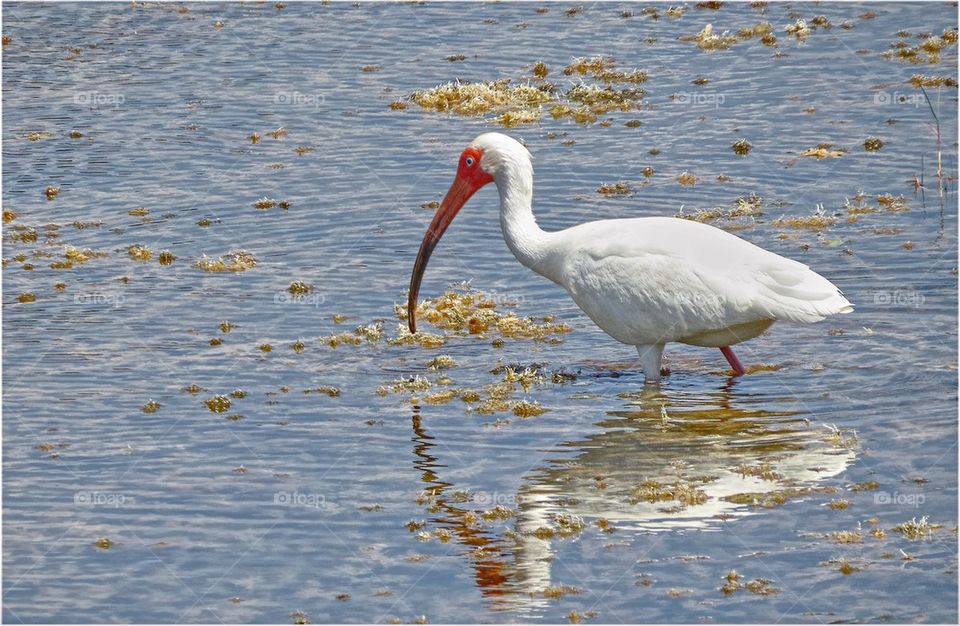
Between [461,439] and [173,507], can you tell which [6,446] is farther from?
[461,439]

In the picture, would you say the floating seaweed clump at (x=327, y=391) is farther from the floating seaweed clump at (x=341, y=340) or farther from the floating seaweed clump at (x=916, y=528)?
the floating seaweed clump at (x=916, y=528)

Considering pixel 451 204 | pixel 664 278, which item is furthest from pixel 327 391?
pixel 664 278

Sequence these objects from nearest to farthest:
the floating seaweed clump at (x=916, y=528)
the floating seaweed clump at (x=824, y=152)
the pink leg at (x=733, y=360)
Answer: the floating seaweed clump at (x=916, y=528), the pink leg at (x=733, y=360), the floating seaweed clump at (x=824, y=152)

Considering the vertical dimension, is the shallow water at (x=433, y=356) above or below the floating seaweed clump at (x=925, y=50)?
below

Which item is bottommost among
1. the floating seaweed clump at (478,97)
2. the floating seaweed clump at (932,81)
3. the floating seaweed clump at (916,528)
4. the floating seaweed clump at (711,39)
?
the floating seaweed clump at (916,528)

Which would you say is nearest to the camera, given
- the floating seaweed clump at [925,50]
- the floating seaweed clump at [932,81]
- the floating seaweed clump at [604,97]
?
the floating seaweed clump at [932,81]

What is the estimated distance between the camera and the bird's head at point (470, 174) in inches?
536

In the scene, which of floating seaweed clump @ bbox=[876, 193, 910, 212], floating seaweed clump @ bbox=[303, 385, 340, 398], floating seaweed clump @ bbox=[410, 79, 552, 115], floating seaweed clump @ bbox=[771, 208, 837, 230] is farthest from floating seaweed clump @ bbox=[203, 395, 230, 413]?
floating seaweed clump @ bbox=[410, 79, 552, 115]

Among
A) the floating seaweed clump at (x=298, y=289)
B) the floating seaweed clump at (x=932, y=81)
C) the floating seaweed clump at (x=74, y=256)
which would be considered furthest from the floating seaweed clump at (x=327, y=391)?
the floating seaweed clump at (x=932, y=81)

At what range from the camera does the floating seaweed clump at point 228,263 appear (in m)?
16.5

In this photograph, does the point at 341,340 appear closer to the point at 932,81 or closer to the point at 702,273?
the point at 702,273

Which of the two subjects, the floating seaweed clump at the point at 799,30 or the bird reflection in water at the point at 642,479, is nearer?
the bird reflection in water at the point at 642,479

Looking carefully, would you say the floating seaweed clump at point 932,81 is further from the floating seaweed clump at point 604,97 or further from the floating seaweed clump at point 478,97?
the floating seaweed clump at point 478,97

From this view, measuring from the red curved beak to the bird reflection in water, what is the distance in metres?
1.79
